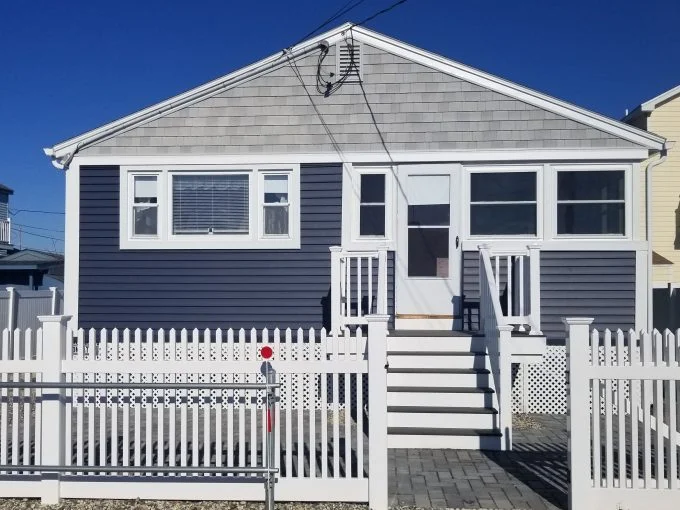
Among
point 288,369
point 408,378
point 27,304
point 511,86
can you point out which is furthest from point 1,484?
point 27,304

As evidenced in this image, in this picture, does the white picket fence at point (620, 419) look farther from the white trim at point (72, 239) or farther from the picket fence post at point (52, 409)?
the white trim at point (72, 239)

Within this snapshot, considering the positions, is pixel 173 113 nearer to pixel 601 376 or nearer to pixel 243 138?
pixel 243 138

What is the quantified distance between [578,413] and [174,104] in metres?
7.14

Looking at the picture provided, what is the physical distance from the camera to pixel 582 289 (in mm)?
9500

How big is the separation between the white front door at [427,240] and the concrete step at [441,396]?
7.79ft

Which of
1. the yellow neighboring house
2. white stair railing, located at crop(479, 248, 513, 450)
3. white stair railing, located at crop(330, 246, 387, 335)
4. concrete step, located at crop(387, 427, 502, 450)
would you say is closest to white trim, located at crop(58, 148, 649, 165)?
white stair railing, located at crop(330, 246, 387, 335)

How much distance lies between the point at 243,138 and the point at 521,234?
14.2 feet

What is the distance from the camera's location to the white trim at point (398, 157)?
9406mm

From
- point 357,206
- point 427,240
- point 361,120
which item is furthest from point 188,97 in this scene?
point 427,240

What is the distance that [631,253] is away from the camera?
372 inches

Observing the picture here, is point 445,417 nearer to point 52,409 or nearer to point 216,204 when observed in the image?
point 52,409

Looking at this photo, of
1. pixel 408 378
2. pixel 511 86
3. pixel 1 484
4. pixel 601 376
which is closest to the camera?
pixel 601 376

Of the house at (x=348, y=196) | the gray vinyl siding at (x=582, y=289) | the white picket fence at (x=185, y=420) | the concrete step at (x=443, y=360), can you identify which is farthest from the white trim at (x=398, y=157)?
the white picket fence at (x=185, y=420)

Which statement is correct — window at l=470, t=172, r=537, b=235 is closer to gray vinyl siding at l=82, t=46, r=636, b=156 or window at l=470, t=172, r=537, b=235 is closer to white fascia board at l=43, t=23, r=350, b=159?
gray vinyl siding at l=82, t=46, r=636, b=156
